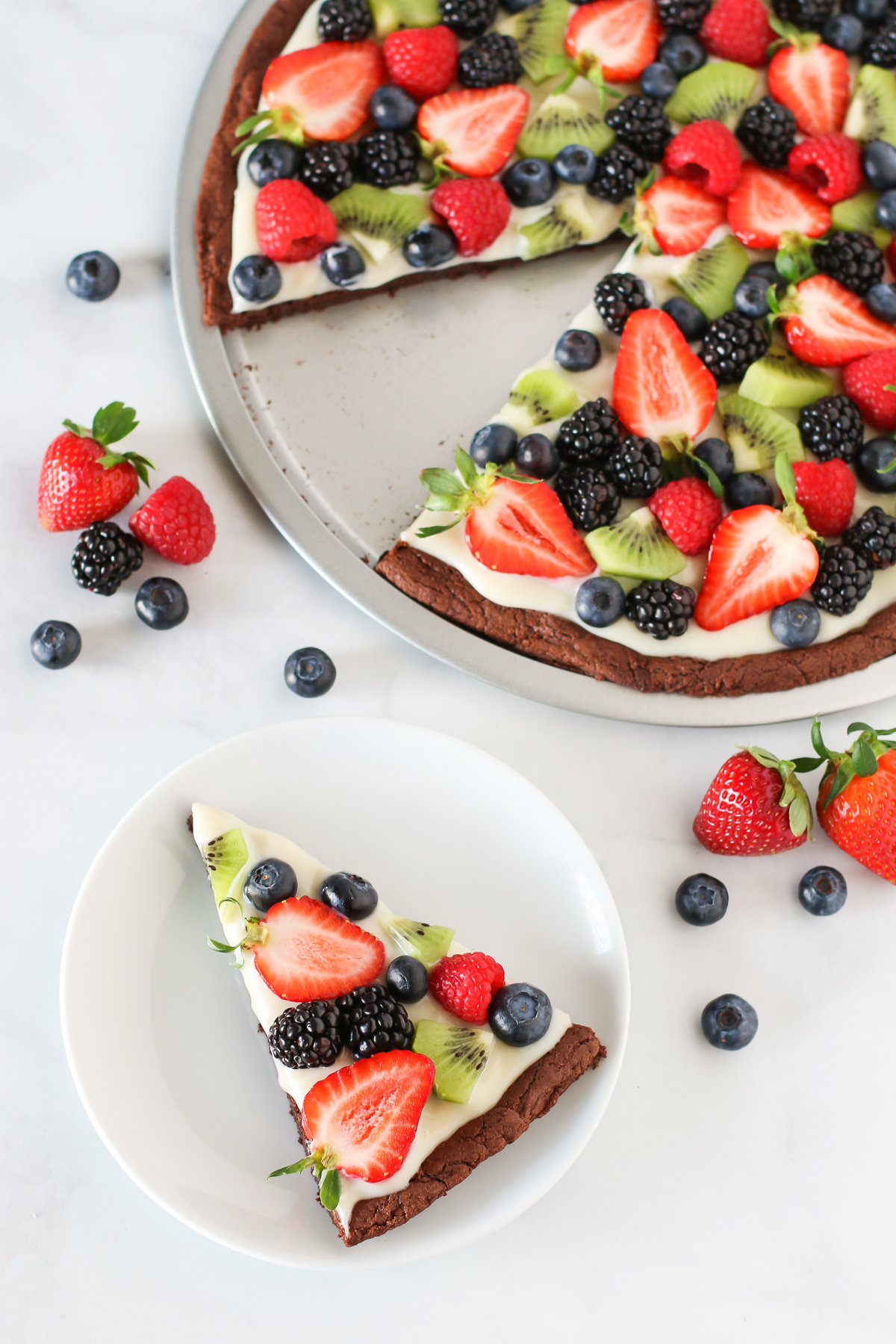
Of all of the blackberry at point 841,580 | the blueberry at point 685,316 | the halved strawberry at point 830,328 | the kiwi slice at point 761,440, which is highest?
the blueberry at point 685,316

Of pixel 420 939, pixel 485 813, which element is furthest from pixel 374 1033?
pixel 485 813

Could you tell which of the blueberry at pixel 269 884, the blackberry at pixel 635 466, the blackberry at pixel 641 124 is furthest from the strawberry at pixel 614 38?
the blueberry at pixel 269 884

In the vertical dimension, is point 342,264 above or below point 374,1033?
above

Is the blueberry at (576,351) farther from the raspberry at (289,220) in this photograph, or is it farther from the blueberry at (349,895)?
the blueberry at (349,895)

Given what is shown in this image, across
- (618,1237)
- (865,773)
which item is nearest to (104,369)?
(865,773)

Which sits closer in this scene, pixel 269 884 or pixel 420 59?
pixel 269 884

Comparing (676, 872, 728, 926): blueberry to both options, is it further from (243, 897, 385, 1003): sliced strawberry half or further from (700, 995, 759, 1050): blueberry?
(243, 897, 385, 1003): sliced strawberry half

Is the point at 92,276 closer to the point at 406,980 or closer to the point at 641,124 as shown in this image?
the point at 641,124
